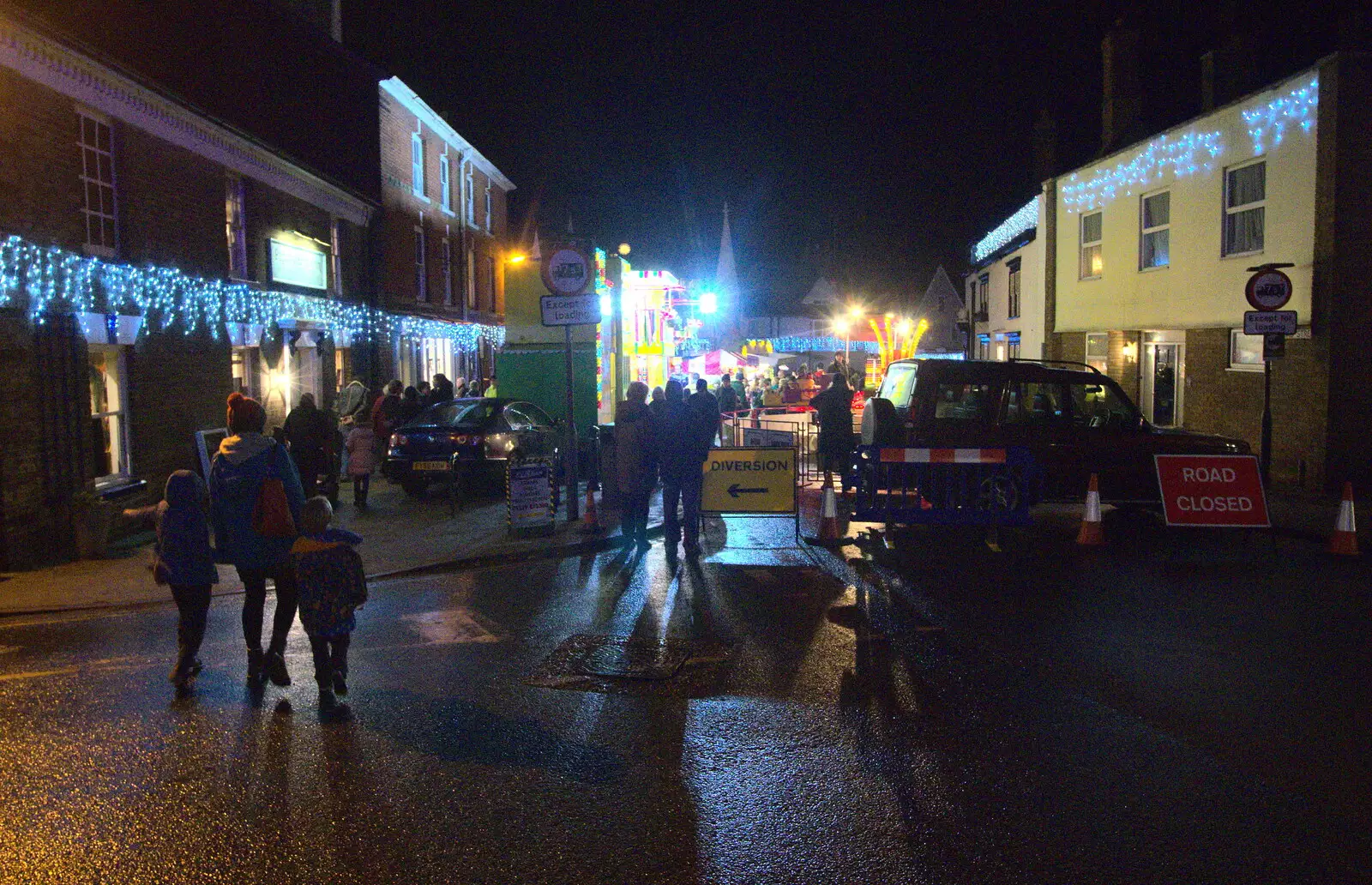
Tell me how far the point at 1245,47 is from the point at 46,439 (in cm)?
2044

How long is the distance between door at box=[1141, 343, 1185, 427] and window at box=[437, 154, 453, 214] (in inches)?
733

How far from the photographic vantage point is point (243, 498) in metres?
6.49

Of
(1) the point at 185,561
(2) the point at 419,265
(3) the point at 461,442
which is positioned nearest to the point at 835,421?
(3) the point at 461,442

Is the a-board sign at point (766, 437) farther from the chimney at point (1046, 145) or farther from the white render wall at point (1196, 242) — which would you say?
the chimney at point (1046, 145)

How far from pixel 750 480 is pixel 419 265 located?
56.9 ft

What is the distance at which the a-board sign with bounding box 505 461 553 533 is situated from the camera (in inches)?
476

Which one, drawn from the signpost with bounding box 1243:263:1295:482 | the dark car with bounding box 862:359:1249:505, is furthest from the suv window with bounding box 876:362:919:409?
the signpost with bounding box 1243:263:1295:482

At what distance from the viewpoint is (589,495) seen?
12266 millimetres

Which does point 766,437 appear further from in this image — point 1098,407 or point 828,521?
point 1098,407

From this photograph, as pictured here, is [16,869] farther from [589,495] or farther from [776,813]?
[589,495]

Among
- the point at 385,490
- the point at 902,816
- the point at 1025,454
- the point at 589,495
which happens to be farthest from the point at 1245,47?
the point at 902,816

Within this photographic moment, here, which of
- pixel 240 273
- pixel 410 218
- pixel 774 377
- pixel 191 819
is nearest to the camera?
pixel 191 819

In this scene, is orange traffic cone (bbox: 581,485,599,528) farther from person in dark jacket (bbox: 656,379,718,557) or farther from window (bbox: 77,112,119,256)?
window (bbox: 77,112,119,256)

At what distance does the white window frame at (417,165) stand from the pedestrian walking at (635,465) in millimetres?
16827
